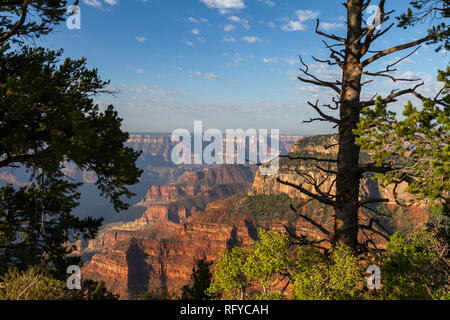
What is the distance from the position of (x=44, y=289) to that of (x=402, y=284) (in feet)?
25.4

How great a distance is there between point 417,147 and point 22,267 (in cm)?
1014

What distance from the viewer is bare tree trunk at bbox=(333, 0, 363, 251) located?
15.4ft

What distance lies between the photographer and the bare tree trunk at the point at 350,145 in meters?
4.68

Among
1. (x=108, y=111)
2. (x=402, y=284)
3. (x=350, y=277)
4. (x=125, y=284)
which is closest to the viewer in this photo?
(x=350, y=277)

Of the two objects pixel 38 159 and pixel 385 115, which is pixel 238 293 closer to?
pixel 385 115

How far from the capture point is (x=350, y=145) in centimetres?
475

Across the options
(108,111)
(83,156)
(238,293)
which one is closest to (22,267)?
(83,156)

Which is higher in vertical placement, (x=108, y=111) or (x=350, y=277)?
(x=108, y=111)

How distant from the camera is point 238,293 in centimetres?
511

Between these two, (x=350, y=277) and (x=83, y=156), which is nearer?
(x=350, y=277)
